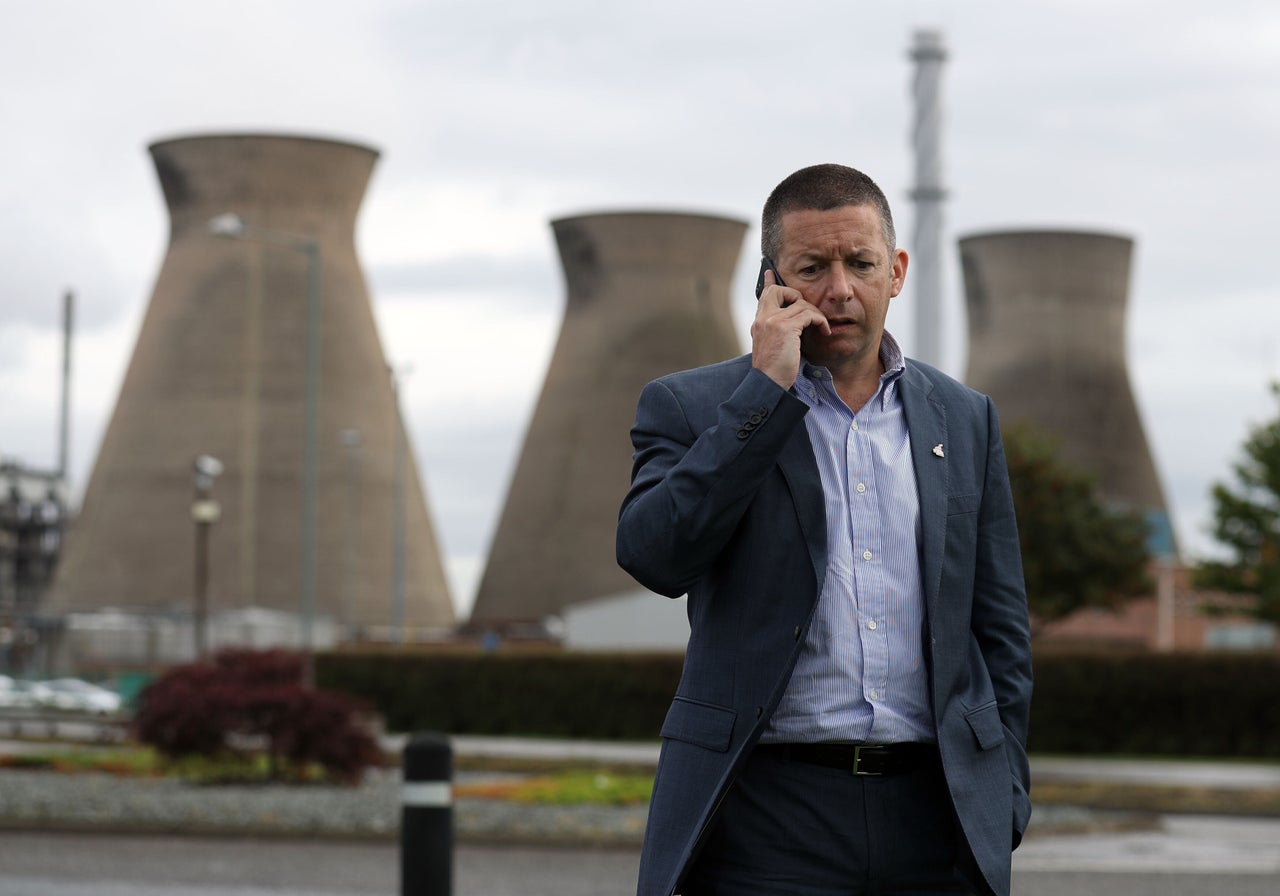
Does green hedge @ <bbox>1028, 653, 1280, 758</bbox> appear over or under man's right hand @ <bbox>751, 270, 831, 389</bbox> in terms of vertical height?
under

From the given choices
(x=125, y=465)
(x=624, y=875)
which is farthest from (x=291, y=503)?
(x=624, y=875)

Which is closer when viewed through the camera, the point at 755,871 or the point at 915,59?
the point at 755,871

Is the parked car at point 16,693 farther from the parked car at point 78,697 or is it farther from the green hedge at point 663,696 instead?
the green hedge at point 663,696

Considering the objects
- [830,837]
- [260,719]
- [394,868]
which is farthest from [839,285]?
[260,719]

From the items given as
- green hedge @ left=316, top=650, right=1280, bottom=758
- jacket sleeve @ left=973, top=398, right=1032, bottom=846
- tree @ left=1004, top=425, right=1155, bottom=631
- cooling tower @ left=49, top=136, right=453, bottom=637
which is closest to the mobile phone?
jacket sleeve @ left=973, top=398, right=1032, bottom=846

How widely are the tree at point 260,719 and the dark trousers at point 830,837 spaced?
13230 mm

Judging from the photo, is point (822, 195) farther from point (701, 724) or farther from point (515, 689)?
point (515, 689)

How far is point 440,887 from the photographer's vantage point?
571 cm

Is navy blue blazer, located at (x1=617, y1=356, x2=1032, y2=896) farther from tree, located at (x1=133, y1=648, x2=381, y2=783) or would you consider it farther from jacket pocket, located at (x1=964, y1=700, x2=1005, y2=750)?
tree, located at (x1=133, y1=648, x2=381, y2=783)

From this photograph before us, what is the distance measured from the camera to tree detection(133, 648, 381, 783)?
53.4ft

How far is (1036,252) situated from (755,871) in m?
79.3

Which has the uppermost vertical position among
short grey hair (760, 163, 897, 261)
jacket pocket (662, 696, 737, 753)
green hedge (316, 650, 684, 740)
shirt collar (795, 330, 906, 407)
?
short grey hair (760, 163, 897, 261)

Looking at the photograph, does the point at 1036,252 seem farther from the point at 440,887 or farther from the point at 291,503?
the point at 440,887

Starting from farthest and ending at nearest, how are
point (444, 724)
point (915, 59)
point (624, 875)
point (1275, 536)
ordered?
point (915, 59)
point (1275, 536)
point (444, 724)
point (624, 875)
